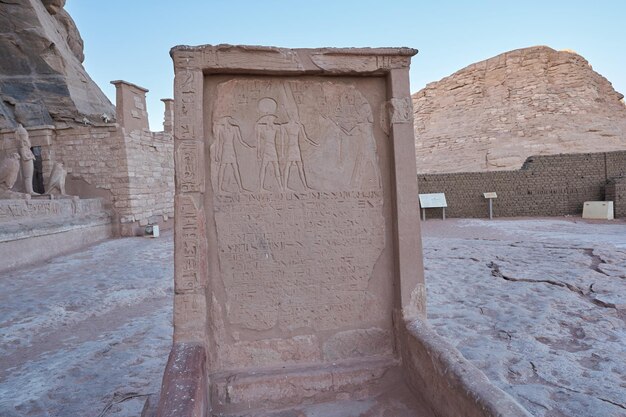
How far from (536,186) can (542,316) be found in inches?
561

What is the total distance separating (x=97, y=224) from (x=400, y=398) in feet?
39.8

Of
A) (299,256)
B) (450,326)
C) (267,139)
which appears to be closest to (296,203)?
(299,256)

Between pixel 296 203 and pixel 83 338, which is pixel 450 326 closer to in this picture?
pixel 296 203

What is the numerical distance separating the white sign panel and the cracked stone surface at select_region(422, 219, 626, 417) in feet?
24.2

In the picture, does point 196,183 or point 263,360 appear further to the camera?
point 263,360

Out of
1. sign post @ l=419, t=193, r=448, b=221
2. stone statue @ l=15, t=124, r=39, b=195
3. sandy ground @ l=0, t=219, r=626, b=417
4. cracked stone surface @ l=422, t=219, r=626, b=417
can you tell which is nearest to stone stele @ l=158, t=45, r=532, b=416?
sandy ground @ l=0, t=219, r=626, b=417

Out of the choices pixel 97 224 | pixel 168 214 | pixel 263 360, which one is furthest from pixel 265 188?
pixel 168 214

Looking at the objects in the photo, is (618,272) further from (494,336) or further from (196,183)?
(196,183)

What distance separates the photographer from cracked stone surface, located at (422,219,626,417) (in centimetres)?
309

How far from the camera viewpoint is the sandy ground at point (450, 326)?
10.5ft

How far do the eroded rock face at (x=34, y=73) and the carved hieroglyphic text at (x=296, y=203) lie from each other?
16.9 metres

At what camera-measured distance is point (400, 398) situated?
2.88 meters

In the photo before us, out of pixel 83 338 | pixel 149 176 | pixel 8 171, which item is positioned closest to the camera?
pixel 83 338

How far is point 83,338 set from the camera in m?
4.70
